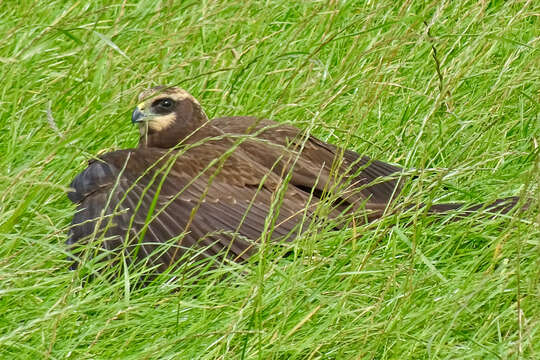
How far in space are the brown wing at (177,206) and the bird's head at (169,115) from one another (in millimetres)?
673

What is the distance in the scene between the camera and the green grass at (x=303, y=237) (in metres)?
3.71

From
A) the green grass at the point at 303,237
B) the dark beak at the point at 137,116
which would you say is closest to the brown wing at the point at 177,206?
the green grass at the point at 303,237

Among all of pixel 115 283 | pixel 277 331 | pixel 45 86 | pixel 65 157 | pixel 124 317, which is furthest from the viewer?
pixel 45 86

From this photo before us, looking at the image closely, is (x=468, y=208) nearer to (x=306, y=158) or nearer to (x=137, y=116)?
(x=306, y=158)

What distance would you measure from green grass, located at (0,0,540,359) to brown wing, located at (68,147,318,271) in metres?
0.15

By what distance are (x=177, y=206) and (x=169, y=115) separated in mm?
1068

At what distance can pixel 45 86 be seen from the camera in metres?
5.59

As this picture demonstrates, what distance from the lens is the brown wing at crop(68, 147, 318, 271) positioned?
15.8 feet

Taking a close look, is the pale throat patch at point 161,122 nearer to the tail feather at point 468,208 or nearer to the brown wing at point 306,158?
the brown wing at point 306,158

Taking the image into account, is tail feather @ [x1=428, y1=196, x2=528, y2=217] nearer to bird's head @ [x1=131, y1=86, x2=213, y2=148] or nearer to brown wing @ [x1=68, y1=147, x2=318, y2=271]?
brown wing @ [x1=68, y1=147, x2=318, y2=271]

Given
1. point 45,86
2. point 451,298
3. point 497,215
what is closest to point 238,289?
point 451,298

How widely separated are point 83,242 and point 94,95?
39.4 inches

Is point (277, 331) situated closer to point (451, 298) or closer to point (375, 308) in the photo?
point (375, 308)

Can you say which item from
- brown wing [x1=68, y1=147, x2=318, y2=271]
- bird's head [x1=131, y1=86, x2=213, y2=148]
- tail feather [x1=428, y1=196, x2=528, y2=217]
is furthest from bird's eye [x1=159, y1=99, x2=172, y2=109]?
tail feather [x1=428, y1=196, x2=528, y2=217]
